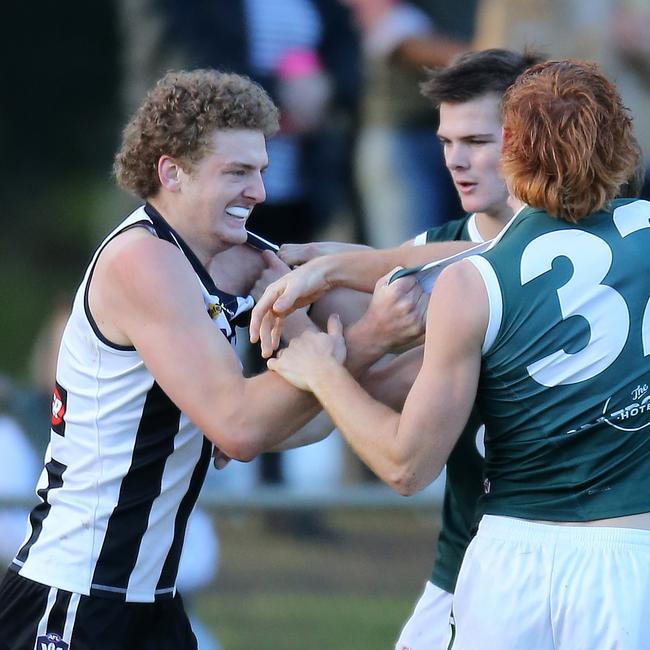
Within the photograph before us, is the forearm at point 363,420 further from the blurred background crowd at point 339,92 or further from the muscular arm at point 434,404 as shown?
the blurred background crowd at point 339,92

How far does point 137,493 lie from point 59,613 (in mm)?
346

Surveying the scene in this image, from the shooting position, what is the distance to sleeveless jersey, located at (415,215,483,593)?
396 centimetres

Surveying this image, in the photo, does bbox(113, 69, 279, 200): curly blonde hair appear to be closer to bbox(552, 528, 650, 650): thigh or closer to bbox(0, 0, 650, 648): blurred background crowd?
bbox(552, 528, 650, 650): thigh

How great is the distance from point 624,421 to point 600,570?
1.10ft

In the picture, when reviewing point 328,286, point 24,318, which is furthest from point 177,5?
point 24,318

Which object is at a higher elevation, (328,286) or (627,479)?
(328,286)

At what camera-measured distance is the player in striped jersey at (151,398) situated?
A: 3270 millimetres

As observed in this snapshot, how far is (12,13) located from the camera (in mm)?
11359

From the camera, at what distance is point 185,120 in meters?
3.45

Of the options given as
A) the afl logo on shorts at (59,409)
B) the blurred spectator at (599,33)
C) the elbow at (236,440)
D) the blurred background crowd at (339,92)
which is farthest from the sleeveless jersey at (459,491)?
the blurred spectator at (599,33)

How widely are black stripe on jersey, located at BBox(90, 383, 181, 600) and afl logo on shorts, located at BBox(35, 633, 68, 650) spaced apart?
5.7 inches

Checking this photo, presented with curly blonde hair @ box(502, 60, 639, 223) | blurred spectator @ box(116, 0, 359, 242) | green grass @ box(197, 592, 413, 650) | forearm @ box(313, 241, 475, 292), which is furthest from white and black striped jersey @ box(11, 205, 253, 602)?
blurred spectator @ box(116, 0, 359, 242)

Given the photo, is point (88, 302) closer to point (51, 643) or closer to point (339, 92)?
point (51, 643)

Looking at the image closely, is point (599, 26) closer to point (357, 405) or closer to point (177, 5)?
point (177, 5)
